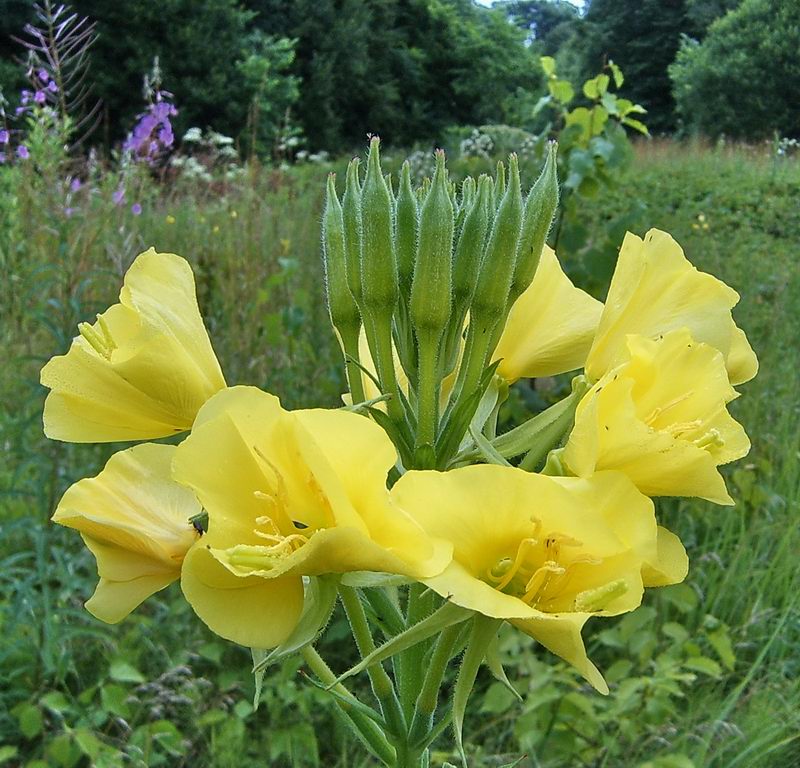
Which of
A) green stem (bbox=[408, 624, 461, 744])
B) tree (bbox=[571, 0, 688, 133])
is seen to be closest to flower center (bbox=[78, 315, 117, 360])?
green stem (bbox=[408, 624, 461, 744])

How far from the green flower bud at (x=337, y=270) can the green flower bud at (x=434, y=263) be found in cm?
9

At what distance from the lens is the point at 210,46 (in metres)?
16.3

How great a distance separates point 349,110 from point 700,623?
21096mm

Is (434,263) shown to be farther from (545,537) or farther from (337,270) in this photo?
(545,537)

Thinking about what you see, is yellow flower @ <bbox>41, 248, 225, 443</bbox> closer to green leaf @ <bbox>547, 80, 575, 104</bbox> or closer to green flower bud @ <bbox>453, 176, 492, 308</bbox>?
green flower bud @ <bbox>453, 176, 492, 308</bbox>

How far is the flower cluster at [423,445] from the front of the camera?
64cm

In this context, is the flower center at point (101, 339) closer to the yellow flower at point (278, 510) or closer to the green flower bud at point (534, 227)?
the yellow flower at point (278, 510)

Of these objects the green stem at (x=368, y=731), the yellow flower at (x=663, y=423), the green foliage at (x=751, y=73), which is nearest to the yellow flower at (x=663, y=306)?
the yellow flower at (x=663, y=423)

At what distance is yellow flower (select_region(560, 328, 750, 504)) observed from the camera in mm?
705

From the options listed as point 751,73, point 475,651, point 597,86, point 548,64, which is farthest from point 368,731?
point 751,73

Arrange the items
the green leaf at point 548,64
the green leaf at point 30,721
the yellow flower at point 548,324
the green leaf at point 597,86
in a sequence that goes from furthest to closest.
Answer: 1. the green leaf at point 548,64
2. the green leaf at point 597,86
3. the green leaf at point 30,721
4. the yellow flower at point 548,324

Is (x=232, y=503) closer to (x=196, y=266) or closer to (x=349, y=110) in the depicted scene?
(x=196, y=266)

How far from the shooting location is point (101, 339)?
2.81 feet

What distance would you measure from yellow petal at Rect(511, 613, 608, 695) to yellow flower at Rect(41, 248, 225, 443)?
1.31 feet
